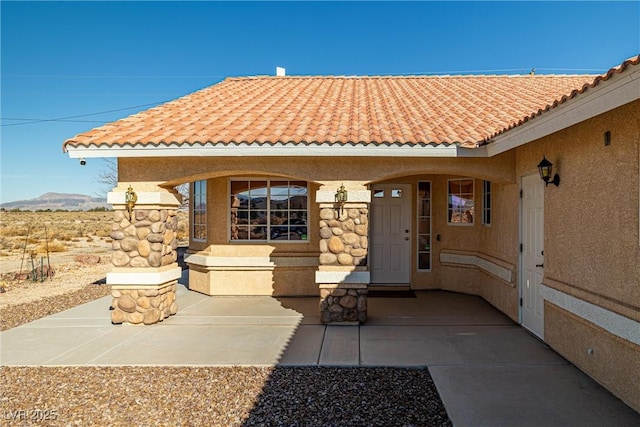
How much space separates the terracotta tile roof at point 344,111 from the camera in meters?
7.11

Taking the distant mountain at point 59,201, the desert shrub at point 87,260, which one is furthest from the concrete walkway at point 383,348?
the distant mountain at point 59,201

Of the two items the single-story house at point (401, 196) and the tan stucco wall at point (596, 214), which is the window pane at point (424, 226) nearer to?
the single-story house at point (401, 196)

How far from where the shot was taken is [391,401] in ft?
14.7

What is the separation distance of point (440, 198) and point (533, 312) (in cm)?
402

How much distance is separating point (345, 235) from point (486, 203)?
381cm

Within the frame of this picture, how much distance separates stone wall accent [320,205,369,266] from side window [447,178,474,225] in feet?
11.7

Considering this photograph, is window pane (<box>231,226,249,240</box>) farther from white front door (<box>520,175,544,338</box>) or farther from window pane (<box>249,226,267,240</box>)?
white front door (<box>520,175,544,338</box>)

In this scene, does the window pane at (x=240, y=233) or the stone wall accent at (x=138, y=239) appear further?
the window pane at (x=240, y=233)

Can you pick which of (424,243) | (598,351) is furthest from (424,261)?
(598,351)

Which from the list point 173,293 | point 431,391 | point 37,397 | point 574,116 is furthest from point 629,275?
point 173,293

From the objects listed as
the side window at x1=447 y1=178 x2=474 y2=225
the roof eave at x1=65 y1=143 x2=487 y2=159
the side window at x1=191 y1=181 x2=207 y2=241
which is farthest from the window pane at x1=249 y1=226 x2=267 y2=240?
the side window at x1=447 y1=178 x2=474 y2=225

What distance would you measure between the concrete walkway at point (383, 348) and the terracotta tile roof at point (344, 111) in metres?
3.21

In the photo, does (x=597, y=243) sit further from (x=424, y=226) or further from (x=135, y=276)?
(x=135, y=276)

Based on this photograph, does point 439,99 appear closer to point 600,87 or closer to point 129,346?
point 600,87
